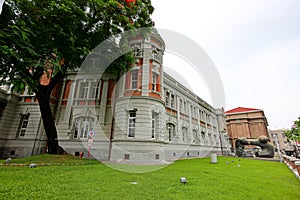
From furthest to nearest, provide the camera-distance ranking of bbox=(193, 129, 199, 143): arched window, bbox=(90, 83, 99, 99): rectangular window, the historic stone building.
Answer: bbox=(193, 129, 199, 143): arched window, bbox=(90, 83, 99, 99): rectangular window, the historic stone building

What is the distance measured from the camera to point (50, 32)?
7672 millimetres

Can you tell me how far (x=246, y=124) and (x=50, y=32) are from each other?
49154mm

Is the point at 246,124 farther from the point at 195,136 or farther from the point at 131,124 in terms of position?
the point at 131,124

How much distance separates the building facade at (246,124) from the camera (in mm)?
41344

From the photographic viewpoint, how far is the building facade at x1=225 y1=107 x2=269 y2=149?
41.3 meters

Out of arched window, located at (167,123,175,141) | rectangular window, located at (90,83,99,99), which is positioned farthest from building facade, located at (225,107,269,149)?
rectangular window, located at (90,83,99,99)

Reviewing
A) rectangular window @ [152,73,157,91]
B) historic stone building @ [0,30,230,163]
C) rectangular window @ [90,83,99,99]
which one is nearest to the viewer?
historic stone building @ [0,30,230,163]

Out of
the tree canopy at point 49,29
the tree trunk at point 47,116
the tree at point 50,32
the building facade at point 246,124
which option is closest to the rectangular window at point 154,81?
the tree at point 50,32

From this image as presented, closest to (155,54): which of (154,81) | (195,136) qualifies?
(154,81)

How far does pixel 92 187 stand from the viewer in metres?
4.60

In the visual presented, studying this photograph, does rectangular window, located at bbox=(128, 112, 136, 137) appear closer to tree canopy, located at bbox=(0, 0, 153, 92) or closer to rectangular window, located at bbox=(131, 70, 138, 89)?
rectangular window, located at bbox=(131, 70, 138, 89)

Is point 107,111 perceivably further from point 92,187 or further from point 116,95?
point 92,187

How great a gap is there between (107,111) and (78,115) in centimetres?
304

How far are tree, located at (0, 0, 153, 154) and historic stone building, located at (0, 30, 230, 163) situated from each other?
2733mm
